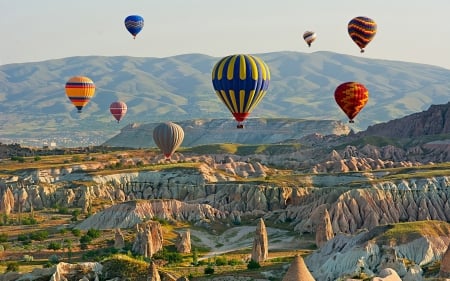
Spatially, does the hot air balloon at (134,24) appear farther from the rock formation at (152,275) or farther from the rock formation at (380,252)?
the rock formation at (152,275)

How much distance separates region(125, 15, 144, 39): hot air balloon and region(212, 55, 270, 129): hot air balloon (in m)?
74.3

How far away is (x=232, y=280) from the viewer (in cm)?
8244

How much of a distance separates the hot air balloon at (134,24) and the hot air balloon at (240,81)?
74.3 m

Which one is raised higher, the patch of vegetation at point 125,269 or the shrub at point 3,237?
→ the shrub at point 3,237

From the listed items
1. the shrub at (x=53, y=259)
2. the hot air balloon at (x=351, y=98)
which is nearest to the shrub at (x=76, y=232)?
the shrub at (x=53, y=259)

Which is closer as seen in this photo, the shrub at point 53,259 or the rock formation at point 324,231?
the shrub at point 53,259

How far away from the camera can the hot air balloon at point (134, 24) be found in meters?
189

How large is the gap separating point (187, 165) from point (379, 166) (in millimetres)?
41918

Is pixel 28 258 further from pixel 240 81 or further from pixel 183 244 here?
pixel 240 81

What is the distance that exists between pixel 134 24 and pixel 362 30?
177ft

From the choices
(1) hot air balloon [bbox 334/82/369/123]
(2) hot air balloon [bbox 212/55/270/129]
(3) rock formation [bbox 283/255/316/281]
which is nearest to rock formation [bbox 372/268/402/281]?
(3) rock formation [bbox 283/255/316/281]

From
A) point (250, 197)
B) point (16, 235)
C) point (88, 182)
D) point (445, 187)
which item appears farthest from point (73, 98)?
point (445, 187)

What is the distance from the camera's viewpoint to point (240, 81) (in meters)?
116

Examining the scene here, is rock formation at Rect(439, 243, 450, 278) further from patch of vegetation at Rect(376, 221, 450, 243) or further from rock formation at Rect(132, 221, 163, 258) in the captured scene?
rock formation at Rect(132, 221, 163, 258)
